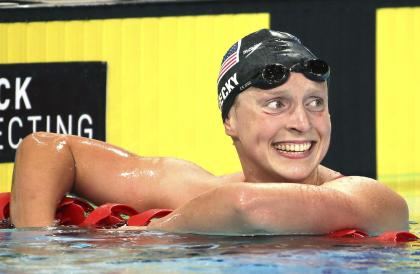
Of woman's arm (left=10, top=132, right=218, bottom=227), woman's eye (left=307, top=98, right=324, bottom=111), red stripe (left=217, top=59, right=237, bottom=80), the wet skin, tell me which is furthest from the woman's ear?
woman's arm (left=10, top=132, right=218, bottom=227)

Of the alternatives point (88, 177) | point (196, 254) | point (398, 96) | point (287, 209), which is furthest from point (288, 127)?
point (398, 96)

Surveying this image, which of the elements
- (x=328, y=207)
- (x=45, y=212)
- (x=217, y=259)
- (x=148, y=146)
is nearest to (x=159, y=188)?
(x=45, y=212)

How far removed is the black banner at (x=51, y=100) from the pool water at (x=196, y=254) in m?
5.02

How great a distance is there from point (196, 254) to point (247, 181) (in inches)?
37.2

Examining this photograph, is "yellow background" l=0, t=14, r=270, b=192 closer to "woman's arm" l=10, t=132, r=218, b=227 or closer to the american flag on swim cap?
"woman's arm" l=10, t=132, r=218, b=227

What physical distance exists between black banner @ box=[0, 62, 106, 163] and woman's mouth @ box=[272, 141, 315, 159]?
17.1ft

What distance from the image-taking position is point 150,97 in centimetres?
906

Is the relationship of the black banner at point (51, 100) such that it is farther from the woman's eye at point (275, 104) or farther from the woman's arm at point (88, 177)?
the woman's eye at point (275, 104)

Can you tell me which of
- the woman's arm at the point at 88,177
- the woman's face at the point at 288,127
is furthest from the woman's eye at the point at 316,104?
the woman's arm at the point at 88,177

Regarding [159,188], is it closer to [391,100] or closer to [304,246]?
[304,246]

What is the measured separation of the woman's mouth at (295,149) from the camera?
13.0 ft

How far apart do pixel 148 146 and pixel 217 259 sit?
5791 millimetres

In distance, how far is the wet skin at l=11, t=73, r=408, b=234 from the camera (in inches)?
144

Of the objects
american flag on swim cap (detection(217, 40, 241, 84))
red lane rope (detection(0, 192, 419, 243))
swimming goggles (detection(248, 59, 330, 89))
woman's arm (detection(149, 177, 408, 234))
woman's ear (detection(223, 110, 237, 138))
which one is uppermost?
american flag on swim cap (detection(217, 40, 241, 84))
